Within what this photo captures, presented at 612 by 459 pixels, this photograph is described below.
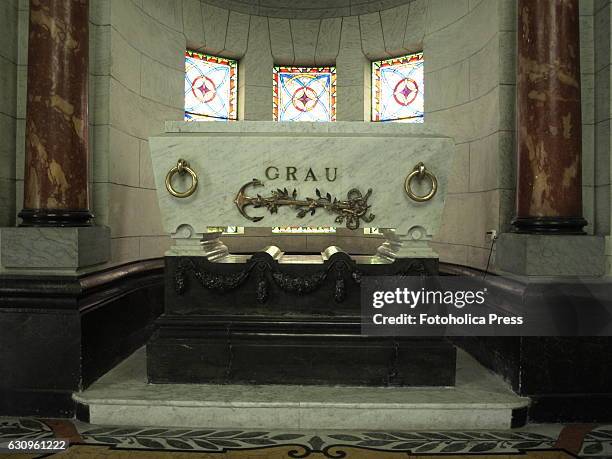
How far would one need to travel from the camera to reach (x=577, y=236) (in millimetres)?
2979

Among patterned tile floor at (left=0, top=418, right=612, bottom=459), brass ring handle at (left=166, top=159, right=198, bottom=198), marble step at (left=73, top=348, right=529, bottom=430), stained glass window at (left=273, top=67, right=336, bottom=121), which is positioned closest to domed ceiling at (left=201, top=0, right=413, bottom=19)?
stained glass window at (left=273, top=67, right=336, bottom=121)

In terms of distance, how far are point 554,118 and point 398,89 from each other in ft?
8.30

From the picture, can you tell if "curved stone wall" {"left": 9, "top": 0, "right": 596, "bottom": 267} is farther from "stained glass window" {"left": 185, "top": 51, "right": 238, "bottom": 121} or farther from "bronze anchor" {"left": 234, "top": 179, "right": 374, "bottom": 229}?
"bronze anchor" {"left": 234, "top": 179, "right": 374, "bottom": 229}

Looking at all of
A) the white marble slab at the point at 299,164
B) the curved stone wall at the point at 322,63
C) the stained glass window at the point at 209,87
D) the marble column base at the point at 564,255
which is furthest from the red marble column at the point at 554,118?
the stained glass window at the point at 209,87

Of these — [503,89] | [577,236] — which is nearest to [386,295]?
[577,236]

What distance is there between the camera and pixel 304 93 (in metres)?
5.72

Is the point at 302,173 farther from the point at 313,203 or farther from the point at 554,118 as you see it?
the point at 554,118

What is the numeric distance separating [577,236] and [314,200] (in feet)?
4.99

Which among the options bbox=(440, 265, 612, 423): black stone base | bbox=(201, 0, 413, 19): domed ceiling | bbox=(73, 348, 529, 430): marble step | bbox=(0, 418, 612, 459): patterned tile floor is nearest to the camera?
bbox=(0, 418, 612, 459): patterned tile floor

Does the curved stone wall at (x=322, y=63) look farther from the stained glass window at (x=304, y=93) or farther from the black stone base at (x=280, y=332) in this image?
the black stone base at (x=280, y=332)

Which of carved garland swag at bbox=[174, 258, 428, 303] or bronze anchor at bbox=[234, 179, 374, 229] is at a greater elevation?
bronze anchor at bbox=[234, 179, 374, 229]

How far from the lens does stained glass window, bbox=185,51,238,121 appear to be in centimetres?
530

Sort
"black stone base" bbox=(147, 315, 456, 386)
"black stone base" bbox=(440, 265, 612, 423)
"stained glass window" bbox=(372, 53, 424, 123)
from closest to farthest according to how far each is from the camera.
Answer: "black stone base" bbox=(440, 265, 612, 423), "black stone base" bbox=(147, 315, 456, 386), "stained glass window" bbox=(372, 53, 424, 123)

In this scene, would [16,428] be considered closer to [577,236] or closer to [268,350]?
[268,350]
